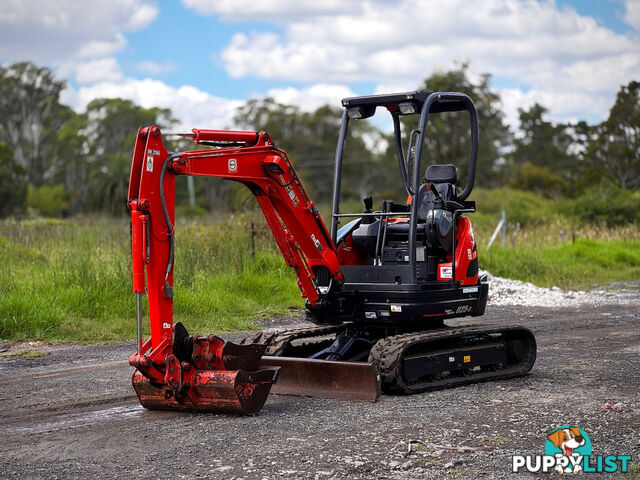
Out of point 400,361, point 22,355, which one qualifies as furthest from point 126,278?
point 400,361

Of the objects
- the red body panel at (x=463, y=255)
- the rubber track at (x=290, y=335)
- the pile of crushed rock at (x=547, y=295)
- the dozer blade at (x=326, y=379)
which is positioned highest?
the red body panel at (x=463, y=255)

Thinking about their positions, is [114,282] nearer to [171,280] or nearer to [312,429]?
[171,280]

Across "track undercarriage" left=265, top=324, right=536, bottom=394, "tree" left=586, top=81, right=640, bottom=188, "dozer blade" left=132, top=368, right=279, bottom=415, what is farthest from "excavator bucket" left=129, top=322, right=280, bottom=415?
"tree" left=586, top=81, right=640, bottom=188

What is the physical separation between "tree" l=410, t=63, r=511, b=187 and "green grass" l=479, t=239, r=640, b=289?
27.8 feet

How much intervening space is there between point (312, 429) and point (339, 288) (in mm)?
2156

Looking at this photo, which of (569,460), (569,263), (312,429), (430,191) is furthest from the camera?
(569,263)

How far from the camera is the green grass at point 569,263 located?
19758mm

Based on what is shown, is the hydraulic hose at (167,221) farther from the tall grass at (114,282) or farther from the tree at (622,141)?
the tree at (622,141)

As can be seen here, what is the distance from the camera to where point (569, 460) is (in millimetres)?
5961

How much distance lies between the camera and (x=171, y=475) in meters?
5.64

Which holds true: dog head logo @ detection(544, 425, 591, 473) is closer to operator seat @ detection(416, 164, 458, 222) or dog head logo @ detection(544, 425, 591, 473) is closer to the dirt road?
the dirt road

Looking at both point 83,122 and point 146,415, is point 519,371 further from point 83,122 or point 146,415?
point 83,122

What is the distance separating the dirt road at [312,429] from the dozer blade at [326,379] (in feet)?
0.45

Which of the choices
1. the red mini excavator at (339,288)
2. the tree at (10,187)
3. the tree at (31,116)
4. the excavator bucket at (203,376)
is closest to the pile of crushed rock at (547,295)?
the red mini excavator at (339,288)
